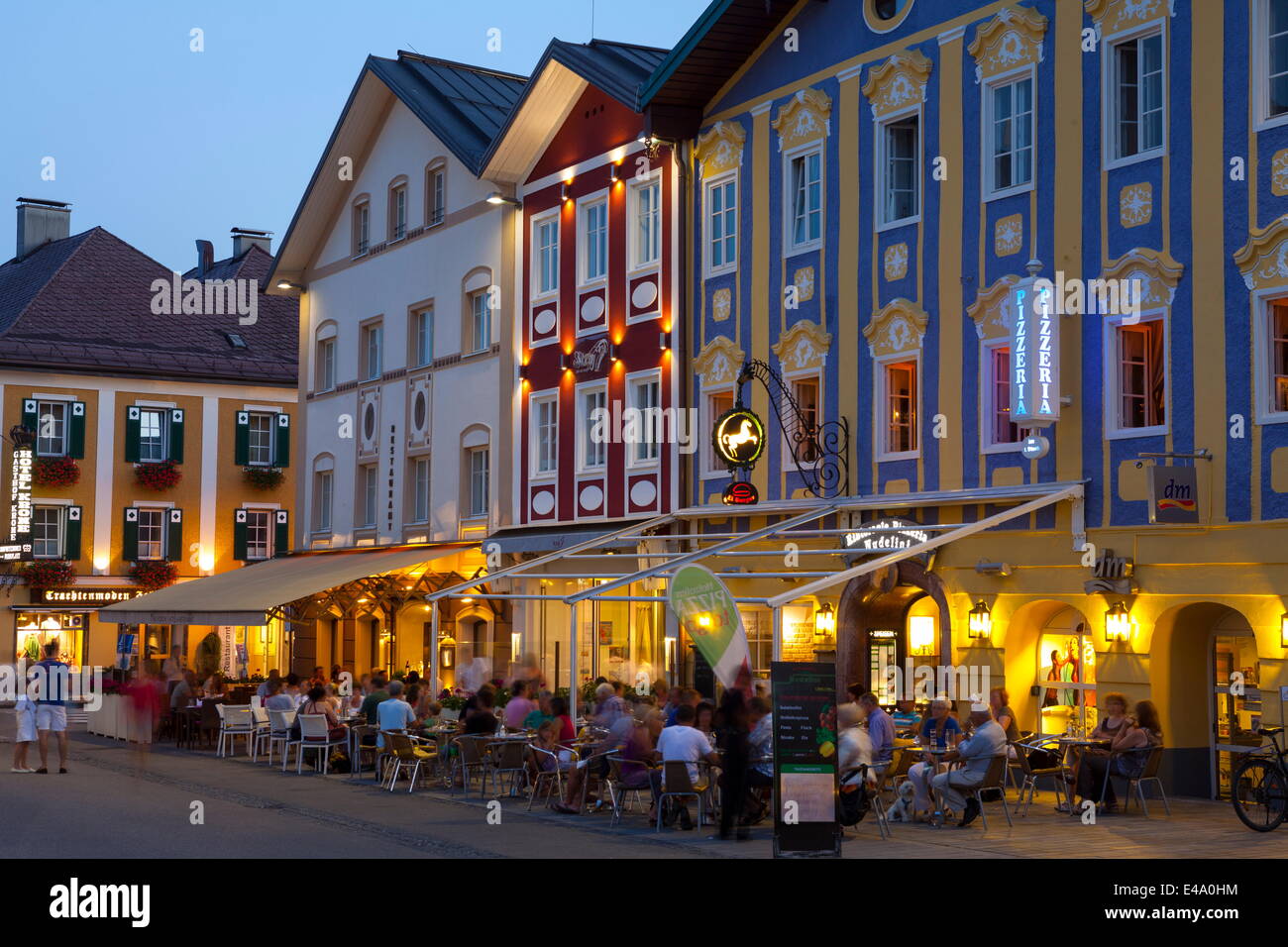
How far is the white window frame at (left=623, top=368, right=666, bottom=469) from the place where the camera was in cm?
2606

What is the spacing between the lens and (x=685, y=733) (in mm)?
16219

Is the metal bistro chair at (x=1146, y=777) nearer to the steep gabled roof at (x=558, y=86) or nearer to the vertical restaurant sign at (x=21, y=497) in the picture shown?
the steep gabled roof at (x=558, y=86)

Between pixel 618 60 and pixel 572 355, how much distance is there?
15.8 ft

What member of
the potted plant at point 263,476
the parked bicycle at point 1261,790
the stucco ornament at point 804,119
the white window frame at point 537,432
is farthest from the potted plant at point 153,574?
the parked bicycle at point 1261,790

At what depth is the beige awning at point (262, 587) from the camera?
27797 mm

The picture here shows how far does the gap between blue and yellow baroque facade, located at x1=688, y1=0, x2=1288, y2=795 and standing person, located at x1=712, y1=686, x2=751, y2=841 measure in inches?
203

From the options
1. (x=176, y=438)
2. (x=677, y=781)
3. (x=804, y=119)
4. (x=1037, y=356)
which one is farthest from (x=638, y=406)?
(x=176, y=438)

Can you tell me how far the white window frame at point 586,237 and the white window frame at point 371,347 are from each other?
723 centimetres

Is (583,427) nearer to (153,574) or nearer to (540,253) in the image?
(540,253)

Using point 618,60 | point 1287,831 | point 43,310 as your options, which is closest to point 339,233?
point 618,60

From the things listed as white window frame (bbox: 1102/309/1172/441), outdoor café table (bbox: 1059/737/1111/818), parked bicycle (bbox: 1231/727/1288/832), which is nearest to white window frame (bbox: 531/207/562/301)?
white window frame (bbox: 1102/309/1172/441)

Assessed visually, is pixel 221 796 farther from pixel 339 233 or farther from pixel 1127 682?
pixel 339 233

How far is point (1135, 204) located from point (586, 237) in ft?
36.6

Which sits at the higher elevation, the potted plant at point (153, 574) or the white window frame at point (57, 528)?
the white window frame at point (57, 528)
